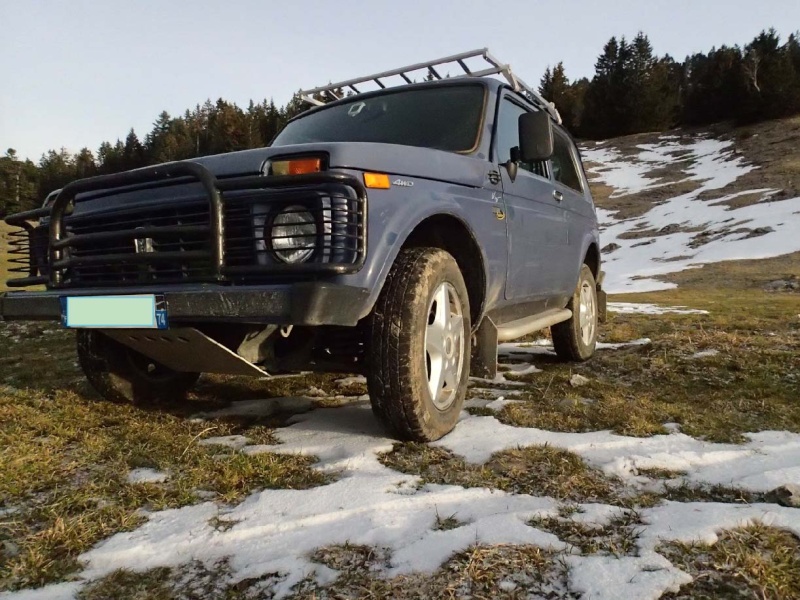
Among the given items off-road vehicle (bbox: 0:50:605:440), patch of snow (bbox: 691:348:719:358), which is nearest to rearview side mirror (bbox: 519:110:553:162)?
off-road vehicle (bbox: 0:50:605:440)

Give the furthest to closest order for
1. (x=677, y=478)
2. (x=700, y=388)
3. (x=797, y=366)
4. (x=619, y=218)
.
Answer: (x=619, y=218), (x=797, y=366), (x=700, y=388), (x=677, y=478)

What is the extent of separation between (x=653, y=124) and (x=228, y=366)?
55.0 metres

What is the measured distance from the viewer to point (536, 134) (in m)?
3.22

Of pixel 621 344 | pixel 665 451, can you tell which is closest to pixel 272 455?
pixel 665 451

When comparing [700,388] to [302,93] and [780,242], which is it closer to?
[302,93]

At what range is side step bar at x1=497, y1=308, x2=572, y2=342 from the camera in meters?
3.30

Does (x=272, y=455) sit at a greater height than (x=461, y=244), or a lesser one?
lesser

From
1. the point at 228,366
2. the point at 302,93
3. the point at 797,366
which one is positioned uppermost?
the point at 302,93

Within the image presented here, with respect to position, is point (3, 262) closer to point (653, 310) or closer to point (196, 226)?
point (196, 226)

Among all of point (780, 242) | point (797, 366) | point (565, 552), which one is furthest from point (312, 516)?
point (780, 242)

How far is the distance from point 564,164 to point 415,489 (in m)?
3.69

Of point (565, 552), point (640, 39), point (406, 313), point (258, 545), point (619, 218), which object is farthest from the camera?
point (640, 39)

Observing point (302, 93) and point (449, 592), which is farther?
point (302, 93)

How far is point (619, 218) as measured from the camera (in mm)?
28953
